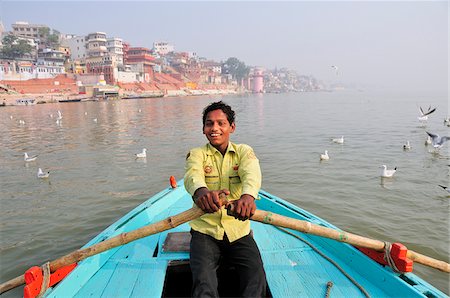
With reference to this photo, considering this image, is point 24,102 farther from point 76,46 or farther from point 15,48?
point 76,46

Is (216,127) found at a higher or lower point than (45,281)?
higher

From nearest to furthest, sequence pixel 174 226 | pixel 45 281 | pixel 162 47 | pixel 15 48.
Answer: pixel 174 226 → pixel 45 281 → pixel 15 48 → pixel 162 47

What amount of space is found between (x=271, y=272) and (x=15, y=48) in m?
89.2

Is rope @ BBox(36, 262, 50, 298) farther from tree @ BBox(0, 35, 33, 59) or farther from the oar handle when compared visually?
tree @ BBox(0, 35, 33, 59)

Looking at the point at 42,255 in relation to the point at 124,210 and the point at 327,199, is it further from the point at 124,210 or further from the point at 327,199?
the point at 327,199

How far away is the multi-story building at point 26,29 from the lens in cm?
9382

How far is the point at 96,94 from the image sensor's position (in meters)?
66.6

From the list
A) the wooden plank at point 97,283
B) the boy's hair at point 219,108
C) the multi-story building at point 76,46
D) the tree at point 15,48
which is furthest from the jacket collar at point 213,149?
the multi-story building at point 76,46

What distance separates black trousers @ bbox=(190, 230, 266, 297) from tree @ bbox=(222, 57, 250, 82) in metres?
165

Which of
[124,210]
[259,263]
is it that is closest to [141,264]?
[259,263]

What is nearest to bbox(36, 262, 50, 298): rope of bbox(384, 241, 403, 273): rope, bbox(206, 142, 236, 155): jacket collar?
bbox(206, 142, 236, 155): jacket collar

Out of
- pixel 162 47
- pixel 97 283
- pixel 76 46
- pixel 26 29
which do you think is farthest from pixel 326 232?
pixel 162 47

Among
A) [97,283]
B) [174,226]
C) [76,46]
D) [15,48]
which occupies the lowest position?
[97,283]

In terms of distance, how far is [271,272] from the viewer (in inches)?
131
